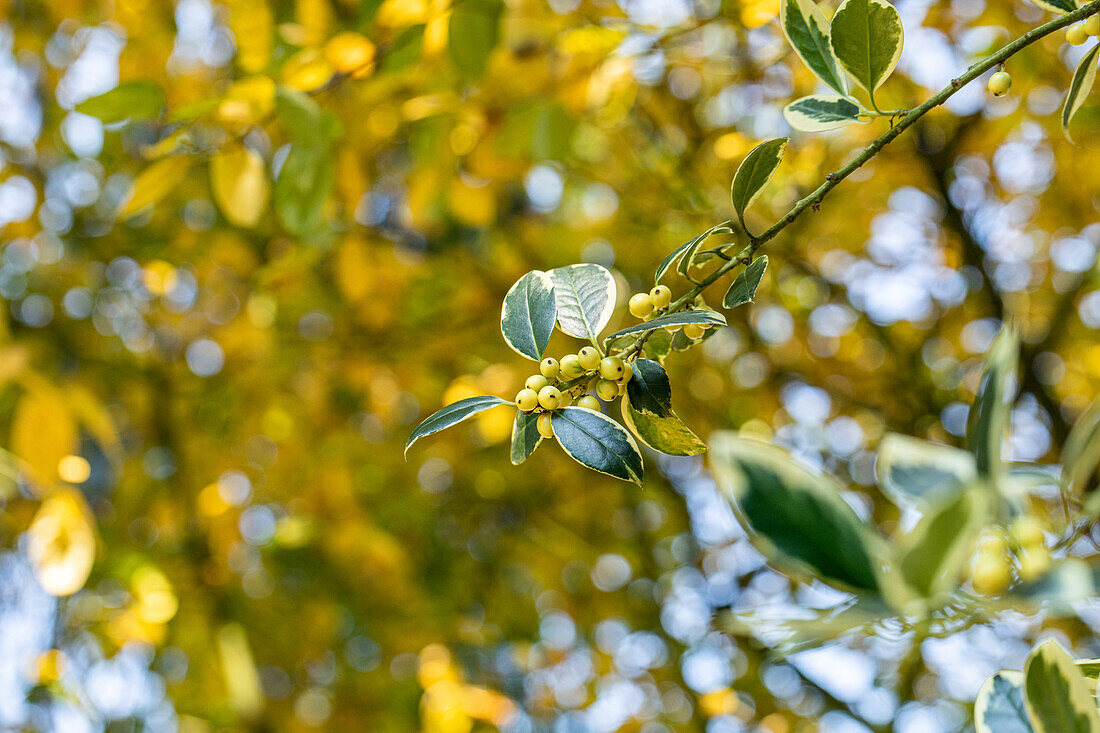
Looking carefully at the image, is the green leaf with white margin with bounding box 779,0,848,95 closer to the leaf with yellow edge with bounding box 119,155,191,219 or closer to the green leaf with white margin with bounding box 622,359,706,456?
the green leaf with white margin with bounding box 622,359,706,456

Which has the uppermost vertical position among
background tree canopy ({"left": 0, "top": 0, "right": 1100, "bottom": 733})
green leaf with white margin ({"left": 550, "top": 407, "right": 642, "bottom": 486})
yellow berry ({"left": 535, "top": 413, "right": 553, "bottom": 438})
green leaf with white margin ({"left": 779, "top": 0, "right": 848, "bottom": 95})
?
green leaf with white margin ({"left": 779, "top": 0, "right": 848, "bottom": 95})

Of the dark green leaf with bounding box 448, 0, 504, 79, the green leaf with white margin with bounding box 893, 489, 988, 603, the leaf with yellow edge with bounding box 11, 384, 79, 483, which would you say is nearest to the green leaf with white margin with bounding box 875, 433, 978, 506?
the green leaf with white margin with bounding box 893, 489, 988, 603

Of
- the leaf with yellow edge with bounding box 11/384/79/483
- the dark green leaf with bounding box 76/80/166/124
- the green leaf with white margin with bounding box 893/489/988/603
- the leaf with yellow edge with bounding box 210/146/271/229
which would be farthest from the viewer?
the leaf with yellow edge with bounding box 11/384/79/483

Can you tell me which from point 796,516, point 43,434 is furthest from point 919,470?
point 43,434

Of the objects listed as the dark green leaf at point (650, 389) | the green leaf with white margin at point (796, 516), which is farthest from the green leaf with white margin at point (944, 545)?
the dark green leaf at point (650, 389)

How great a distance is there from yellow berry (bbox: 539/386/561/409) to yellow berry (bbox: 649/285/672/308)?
2.9 inches

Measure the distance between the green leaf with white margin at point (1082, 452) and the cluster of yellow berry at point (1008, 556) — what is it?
0.10ft

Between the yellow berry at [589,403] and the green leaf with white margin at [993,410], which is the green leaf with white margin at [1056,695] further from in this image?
the yellow berry at [589,403]

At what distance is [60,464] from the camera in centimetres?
99

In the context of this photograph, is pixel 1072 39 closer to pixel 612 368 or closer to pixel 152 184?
pixel 612 368

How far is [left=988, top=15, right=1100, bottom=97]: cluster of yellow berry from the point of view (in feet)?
1.18

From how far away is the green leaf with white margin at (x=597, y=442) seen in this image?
331mm

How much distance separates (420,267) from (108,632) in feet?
3.36

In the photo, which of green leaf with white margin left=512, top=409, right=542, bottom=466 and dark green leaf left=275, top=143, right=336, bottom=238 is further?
dark green leaf left=275, top=143, right=336, bottom=238
